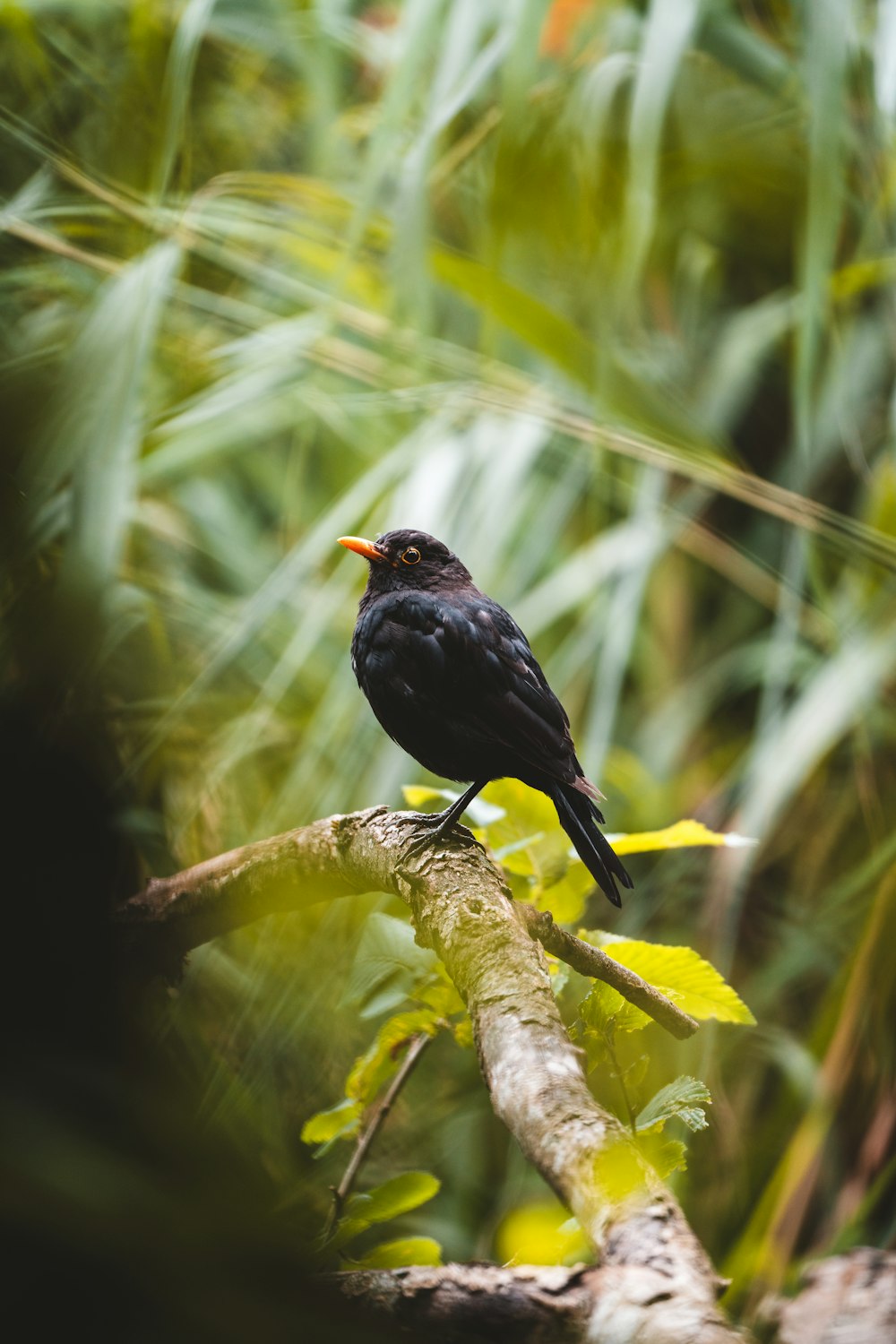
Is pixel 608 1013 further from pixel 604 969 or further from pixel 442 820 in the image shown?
pixel 442 820

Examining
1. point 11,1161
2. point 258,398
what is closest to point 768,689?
point 258,398

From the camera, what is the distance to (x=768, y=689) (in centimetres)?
268

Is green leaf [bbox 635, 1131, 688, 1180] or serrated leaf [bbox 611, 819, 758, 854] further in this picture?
serrated leaf [bbox 611, 819, 758, 854]

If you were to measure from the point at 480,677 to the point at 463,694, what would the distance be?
0.12 ft

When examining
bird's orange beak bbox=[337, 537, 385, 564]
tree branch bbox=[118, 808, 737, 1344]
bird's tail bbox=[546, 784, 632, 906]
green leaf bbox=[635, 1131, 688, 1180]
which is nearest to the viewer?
tree branch bbox=[118, 808, 737, 1344]

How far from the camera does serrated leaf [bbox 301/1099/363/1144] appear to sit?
1.19 meters

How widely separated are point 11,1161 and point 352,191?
9.86ft

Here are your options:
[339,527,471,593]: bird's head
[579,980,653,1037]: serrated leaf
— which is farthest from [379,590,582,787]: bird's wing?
[579,980,653,1037]: serrated leaf

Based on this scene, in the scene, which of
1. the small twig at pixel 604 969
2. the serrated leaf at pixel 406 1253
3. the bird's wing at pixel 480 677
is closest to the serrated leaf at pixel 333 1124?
the serrated leaf at pixel 406 1253

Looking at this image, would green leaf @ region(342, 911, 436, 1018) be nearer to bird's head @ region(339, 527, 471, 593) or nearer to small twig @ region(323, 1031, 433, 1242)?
small twig @ region(323, 1031, 433, 1242)

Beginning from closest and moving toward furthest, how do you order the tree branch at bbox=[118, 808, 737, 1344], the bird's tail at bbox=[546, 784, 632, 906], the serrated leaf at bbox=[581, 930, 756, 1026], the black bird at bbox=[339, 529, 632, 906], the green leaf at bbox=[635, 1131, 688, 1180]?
the tree branch at bbox=[118, 808, 737, 1344] < the green leaf at bbox=[635, 1131, 688, 1180] < the serrated leaf at bbox=[581, 930, 756, 1026] < the bird's tail at bbox=[546, 784, 632, 906] < the black bird at bbox=[339, 529, 632, 906]

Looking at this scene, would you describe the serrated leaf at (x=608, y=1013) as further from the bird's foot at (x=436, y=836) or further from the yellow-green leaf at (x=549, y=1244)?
the bird's foot at (x=436, y=836)

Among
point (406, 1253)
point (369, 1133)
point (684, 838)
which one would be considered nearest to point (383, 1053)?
point (369, 1133)

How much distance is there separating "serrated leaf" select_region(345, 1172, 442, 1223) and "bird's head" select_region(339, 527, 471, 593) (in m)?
0.97
